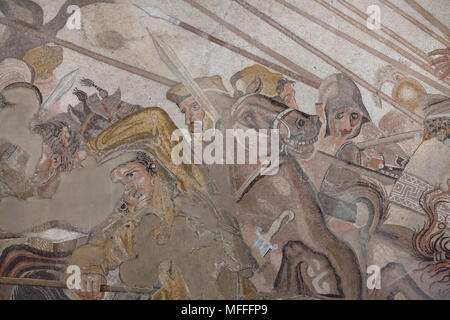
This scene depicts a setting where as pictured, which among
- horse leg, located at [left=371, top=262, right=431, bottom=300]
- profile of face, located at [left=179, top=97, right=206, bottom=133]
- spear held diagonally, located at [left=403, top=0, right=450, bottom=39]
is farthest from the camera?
profile of face, located at [left=179, top=97, right=206, bottom=133]

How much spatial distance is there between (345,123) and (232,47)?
4.95 ft

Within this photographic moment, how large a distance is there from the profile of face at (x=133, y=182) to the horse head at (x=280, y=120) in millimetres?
1202

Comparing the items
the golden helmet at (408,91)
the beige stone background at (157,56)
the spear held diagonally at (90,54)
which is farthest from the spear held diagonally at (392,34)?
the spear held diagonally at (90,54)

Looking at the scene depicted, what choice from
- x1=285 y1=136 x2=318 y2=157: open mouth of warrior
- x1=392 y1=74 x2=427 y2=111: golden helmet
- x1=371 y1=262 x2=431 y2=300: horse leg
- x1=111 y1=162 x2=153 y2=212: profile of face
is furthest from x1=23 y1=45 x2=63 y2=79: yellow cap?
x1=371 y1=262 x2=431 y2=300: horse leg

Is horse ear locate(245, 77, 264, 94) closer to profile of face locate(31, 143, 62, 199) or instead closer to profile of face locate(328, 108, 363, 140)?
profile of face locate(328, 108, 363, 140)

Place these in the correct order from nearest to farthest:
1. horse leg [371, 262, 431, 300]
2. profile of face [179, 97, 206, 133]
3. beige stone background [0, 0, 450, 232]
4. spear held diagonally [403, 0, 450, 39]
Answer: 1. horse leg [371, 262, 431, 300]
2. spear held diagonally [403, 0, 450, 39]
3. beige stone background [0, 0, 450, 232]
4. profile of face [179, 97, 206, 133]

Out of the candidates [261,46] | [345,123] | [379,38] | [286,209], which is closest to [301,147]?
[345,123]

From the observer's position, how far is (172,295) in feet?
19.3

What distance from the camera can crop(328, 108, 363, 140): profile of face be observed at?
597 cm

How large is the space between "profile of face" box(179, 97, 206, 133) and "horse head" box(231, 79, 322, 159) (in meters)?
0.37

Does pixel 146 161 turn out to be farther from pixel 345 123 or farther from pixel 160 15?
pixel 345 123

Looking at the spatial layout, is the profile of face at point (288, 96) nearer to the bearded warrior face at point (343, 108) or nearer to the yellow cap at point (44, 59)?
the bearded warrior face at point (343, 108)

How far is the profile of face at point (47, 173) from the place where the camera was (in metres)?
5.98
